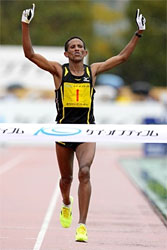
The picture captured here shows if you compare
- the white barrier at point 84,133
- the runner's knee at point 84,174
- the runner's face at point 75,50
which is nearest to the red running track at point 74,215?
the runner's knee at point 84,174

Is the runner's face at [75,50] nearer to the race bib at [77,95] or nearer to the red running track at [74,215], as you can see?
the race bib at [77,95]

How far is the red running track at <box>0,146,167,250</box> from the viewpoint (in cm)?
1026

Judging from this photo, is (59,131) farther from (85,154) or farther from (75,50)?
(75,50)

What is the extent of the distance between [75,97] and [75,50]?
0.51 m

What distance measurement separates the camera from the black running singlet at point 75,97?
9.59 metres

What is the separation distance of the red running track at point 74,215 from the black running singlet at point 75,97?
1.42 metres

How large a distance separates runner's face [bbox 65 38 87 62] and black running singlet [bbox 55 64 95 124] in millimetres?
149

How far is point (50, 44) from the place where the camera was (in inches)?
3250

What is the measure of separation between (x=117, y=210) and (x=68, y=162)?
3.96m

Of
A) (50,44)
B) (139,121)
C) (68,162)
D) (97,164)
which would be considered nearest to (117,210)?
(68,162)

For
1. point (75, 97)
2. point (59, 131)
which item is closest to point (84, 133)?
point (59, 131)

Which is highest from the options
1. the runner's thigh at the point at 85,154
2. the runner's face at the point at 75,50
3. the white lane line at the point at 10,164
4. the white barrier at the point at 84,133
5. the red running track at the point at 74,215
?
the runner's face at the point at 75,50

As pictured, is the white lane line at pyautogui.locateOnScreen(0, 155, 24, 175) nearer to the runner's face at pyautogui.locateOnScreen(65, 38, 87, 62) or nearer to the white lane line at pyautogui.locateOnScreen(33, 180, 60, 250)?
the white lane line at pyautogui.locateOnScreen(33, 180, 60, 250)

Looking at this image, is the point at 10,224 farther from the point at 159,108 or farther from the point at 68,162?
the point at 159,108
